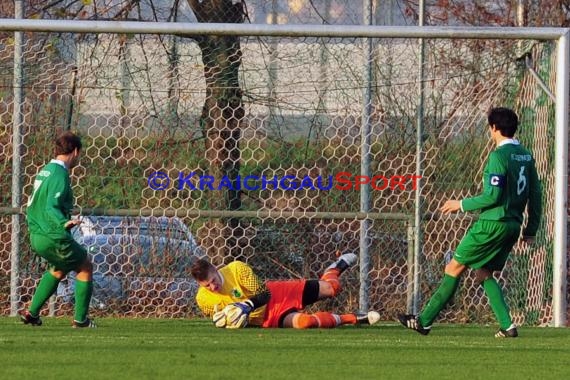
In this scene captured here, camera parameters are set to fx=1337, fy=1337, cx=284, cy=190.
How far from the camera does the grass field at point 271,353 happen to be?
21.7 feet

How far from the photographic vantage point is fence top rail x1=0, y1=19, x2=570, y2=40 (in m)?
10.6

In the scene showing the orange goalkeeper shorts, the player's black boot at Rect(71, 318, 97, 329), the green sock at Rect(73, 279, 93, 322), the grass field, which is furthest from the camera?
Answer: the orange goalkeeper shorts

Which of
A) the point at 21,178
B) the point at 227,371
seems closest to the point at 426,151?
the point at 21,178

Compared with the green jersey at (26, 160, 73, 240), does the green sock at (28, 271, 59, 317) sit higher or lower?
lower

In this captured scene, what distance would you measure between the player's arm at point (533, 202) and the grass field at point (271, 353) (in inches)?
30.0

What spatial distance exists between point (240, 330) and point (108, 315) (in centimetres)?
229

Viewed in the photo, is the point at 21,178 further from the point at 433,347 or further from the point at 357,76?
the point at 433,347

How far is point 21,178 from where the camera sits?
441 inches

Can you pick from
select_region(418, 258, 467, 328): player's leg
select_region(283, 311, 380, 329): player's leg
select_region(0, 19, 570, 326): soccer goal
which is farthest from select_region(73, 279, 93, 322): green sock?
select_region(418, 258, 467, 328): player's leg

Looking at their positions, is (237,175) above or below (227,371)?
above

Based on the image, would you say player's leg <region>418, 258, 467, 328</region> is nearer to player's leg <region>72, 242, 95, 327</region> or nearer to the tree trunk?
player's leg <region>72, 242, 95, 327</region>

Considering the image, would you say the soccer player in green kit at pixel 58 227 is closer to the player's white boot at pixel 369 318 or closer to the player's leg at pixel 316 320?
the player's leg at pixel 316 320

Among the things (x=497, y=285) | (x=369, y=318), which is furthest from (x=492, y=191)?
(x=369, y=318)

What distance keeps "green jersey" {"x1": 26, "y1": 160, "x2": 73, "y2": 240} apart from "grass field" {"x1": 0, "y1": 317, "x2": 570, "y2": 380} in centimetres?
69
